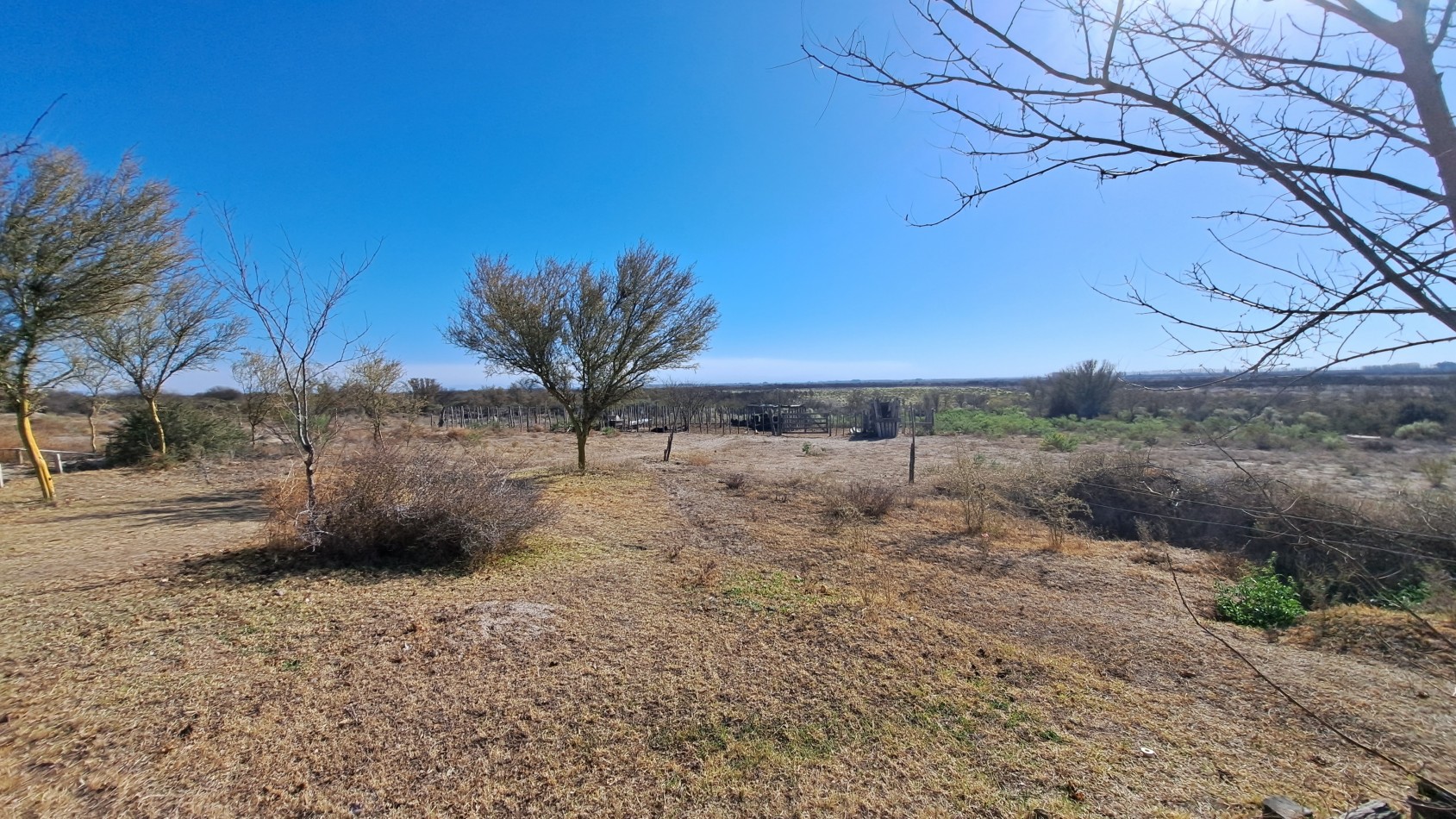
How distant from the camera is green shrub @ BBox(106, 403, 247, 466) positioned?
13.0 metres

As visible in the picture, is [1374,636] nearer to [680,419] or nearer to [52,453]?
[52,453]

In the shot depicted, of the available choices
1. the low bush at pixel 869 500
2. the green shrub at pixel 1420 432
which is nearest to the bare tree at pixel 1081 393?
the green shrub at pixel 1420 432

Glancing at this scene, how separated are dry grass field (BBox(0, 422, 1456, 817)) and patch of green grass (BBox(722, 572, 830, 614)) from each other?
0.04 meters

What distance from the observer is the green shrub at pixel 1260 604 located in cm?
497

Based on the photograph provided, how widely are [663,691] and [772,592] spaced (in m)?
2.00

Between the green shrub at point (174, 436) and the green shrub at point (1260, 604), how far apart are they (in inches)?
776

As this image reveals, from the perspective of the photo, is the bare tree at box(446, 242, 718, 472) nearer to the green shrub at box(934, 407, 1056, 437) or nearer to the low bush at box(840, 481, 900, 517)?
the low bush at box(840, 481, 900, 517)

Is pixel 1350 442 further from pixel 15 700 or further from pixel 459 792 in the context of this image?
pixel 15 700

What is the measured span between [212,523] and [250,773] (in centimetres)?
688

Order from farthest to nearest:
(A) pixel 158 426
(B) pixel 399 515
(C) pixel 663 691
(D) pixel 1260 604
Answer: (A) pixel 158 426 → (B) pixel 399 515 → (D) pixel 1260 604 → (C) pixel 663 691

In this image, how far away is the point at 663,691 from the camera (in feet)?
11.3

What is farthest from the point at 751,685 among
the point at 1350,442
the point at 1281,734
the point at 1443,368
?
the point at 1350,442

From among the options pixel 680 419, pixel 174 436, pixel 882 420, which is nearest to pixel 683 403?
pixel 680 419

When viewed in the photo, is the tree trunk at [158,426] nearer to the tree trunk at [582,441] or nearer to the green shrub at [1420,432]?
the tree trunk at [582,441]
